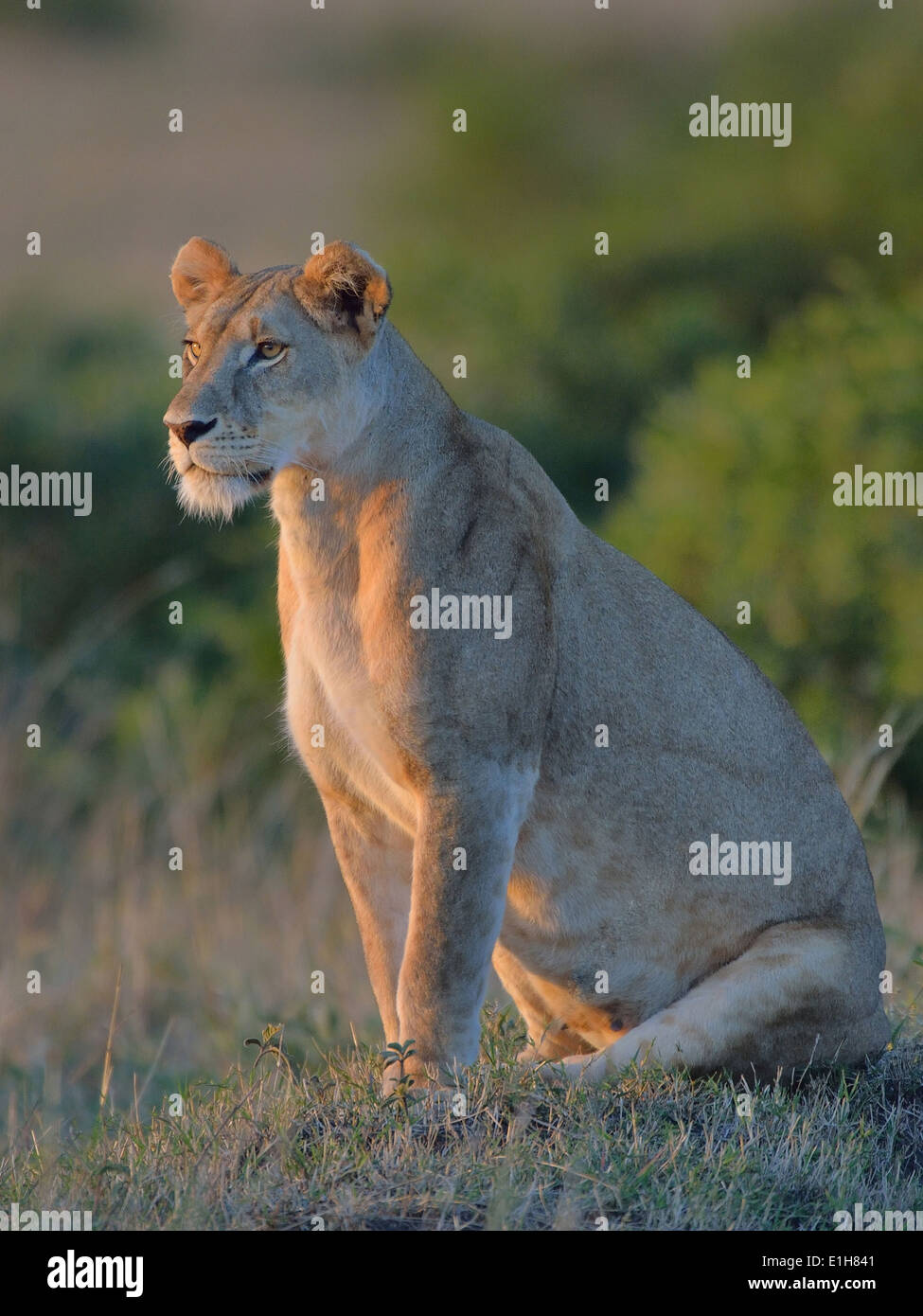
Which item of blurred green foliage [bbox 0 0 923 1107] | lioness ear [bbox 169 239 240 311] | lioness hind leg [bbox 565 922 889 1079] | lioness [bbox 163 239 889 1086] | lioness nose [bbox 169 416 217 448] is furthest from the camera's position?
blurred green foliage [bbox 0 0 923 1107]

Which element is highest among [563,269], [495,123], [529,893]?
[495,123]

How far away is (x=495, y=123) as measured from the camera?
3133cm

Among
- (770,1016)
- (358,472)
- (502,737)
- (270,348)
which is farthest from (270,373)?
(770,1016)

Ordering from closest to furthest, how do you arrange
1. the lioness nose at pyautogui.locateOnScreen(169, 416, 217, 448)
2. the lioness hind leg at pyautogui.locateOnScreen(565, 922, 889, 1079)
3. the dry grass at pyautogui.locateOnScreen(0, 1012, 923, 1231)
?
the dry grass at pyautogui.locateOnScreen(0, 1012, 923, 1231), the lioness nose at pyautogui.locateOnScreen(169, 416, 217, 448), the lioness hind leg at pyautogui.locateOnScreen(565, 922, 889, 1079)

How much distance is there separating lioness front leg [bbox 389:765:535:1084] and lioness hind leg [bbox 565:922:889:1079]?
0.41m

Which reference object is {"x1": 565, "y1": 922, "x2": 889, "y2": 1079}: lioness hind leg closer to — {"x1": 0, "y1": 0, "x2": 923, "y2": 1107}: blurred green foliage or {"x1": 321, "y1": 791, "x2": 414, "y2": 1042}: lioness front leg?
{"x1": 321, "y1": 791, "x2": 414, "y2": 1042}: lioness front leg

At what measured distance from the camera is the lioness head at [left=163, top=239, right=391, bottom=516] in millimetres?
5125

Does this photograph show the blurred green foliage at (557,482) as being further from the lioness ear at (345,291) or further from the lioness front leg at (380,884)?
the lioness front leg at (380,884)

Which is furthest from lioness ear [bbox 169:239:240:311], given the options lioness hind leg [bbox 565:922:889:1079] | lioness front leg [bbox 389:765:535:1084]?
lioness hind leg [bbox 565:922:889:1079]

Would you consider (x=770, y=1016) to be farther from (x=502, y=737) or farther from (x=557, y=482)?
(x=557, y=482)

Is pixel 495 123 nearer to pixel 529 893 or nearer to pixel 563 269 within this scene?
pixel 563 269

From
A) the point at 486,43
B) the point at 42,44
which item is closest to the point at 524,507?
the point at 486,43

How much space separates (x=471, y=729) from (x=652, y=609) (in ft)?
3.02

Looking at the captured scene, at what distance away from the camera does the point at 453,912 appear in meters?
5.17
